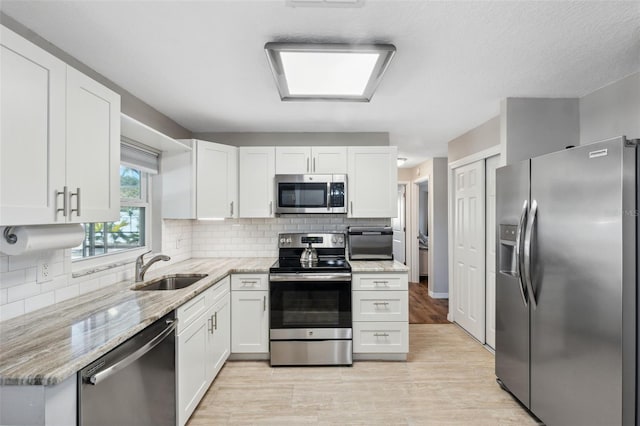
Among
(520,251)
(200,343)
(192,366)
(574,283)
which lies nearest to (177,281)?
(200,343)

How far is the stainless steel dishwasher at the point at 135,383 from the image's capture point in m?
1.16


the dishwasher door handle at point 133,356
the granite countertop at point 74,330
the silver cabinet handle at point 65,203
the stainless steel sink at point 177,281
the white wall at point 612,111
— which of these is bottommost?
the dishwasher door handle at point 133,356

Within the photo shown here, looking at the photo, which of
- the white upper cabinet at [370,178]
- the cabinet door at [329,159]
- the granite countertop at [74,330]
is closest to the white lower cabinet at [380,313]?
the white upper cabinet at [370,178]

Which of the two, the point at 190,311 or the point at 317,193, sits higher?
the point at 317,193

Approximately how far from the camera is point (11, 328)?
4.48ft

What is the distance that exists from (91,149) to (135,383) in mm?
1170

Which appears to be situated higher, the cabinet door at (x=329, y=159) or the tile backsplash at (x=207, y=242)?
the cabinet door at (x=329, y=159)

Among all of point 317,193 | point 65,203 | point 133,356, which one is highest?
point 317,193

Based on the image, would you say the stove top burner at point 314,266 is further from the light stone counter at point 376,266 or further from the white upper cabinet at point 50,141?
the white upper cabinet at point 50,141

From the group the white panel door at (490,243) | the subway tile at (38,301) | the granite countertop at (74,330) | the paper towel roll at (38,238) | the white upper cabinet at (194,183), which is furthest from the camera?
the white panel door at (490,243)

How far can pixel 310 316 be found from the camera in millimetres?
2732

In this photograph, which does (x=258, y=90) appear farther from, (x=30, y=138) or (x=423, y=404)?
(x=423, y=404)

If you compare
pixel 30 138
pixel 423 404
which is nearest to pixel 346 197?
pixel 423 404

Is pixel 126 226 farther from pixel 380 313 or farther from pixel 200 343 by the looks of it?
pixel 380 313
